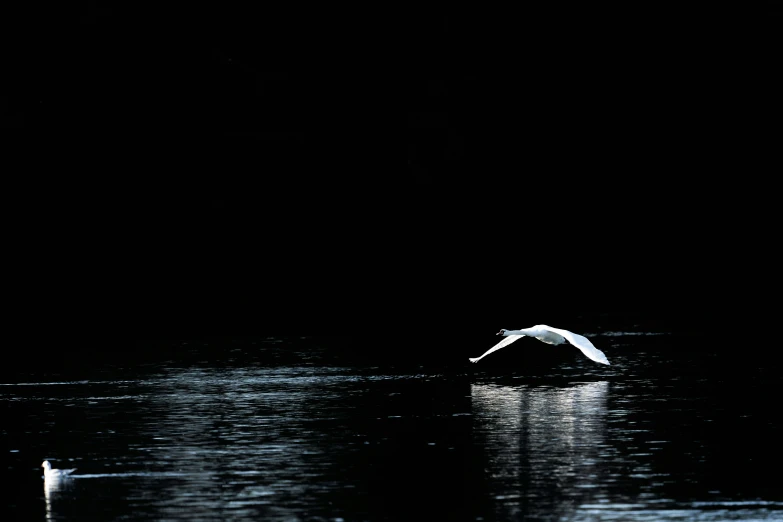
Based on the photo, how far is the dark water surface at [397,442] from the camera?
48.0ft

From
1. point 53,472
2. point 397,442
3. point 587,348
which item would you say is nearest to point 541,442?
point 397,442

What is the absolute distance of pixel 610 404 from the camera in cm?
2186

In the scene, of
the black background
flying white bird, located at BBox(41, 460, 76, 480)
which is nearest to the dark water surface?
flying white bird, located at BBox(41, 460, 76, 480)

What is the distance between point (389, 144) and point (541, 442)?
143 feet

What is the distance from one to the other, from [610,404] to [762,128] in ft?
138

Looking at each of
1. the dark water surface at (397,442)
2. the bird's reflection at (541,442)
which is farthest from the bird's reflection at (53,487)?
the bird's reflection at (541,442)

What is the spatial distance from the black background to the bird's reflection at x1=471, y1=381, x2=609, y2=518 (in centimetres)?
3460

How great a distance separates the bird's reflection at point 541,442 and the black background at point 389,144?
1362 inches

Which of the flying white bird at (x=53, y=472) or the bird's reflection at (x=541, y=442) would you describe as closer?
the bird's reflection at (x=541, y=442)

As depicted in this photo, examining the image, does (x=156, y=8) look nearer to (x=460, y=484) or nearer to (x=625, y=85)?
(x=625, y=85)

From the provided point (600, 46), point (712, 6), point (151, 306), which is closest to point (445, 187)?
point (600, 46)

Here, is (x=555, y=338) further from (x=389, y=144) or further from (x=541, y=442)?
(x=389, y=144)

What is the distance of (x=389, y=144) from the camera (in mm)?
61344

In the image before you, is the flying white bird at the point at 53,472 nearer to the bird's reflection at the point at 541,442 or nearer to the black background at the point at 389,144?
the bird's reflection at the point at 541,442
